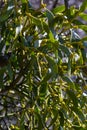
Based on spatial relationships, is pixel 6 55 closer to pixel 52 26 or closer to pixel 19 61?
pixel 19 61

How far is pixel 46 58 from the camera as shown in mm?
853

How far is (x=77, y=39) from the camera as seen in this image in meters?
0.91

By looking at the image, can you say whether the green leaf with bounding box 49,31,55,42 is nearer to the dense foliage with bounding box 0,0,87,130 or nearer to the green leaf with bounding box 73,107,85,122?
the dense foliage with bounding box 0,0,87,130

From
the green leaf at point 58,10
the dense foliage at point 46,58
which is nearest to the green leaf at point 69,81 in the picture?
the dense foliage at point 46,58

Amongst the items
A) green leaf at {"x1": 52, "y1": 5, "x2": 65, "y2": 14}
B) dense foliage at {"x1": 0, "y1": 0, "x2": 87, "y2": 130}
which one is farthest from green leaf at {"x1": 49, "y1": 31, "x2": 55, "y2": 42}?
green leaf at {"x1": 52, "y1": 5, "x2": 65, "y2": 14}

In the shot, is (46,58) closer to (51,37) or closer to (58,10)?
(51,37)

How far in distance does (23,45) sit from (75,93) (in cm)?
19

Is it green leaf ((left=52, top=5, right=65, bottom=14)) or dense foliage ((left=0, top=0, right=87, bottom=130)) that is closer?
dense foliage ((left=0, top=0, right=87, bottom=130))

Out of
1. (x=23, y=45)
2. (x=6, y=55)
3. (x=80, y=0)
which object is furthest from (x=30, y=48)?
(x=80, y=0)

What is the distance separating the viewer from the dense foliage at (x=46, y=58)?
0.84 meters

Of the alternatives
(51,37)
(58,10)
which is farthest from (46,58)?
(58,10)

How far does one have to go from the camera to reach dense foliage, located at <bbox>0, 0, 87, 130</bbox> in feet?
2.76

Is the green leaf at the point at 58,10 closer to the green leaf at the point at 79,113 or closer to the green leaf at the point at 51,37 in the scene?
the green leaf at the point at 51,37

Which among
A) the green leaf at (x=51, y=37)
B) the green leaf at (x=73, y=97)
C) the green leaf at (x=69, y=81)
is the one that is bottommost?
the green leaf at (x=73, y=97)
